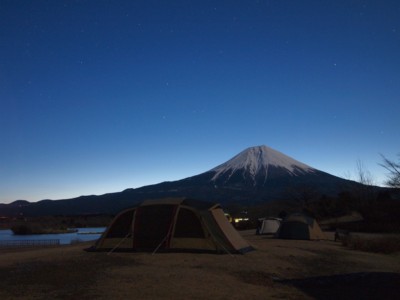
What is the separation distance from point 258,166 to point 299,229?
113397 millimetres

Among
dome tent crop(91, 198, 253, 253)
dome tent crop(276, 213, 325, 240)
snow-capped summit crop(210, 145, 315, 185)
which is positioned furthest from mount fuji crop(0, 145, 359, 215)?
dome tent crop(91, 198, 253, 253)

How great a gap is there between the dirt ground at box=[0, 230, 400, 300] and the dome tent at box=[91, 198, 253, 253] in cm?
77

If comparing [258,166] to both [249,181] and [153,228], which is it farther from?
[153,228]

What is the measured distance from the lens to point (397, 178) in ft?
72.9

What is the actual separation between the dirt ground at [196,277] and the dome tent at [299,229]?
10562mm

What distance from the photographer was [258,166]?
13762cm

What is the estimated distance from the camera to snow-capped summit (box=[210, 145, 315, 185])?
127938mm

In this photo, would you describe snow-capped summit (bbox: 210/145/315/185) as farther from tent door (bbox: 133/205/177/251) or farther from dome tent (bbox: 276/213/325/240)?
tent door (bbox: 133/205/177/251)

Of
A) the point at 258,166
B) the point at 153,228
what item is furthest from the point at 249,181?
the point at 153,228

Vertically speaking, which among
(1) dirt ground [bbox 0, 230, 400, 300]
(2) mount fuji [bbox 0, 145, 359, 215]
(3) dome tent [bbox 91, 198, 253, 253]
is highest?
(2) mount fuji [bbox 0, 145, 359, 215]

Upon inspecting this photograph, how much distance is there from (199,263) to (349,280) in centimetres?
418

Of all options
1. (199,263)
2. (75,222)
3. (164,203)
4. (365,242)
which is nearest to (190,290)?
(199,263)

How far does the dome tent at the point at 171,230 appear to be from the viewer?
1495 centimetres

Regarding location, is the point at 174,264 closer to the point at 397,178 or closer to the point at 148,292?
the point at 148,292
